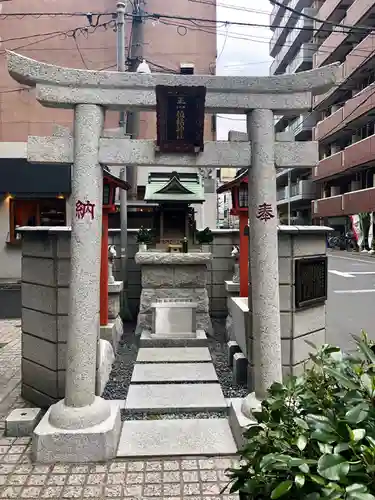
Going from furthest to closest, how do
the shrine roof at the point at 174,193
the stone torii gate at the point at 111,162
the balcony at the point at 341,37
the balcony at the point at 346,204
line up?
the balcony at the point at 346,204 → the balcony at the point at 341,37 → the shrine roof at the point at 174,193 → the stone torii gate at the point at 111,162

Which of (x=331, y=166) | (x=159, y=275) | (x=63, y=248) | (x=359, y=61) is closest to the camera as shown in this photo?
(x=63, y=248)

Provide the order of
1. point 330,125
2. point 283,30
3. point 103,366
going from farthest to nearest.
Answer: point 283,30
point 330,125
point 103,366

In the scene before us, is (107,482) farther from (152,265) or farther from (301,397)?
(152,265)

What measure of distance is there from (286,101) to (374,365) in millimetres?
3205

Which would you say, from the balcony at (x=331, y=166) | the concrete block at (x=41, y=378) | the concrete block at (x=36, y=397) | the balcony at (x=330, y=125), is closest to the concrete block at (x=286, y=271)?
the concrete block at (x=41, y=378)

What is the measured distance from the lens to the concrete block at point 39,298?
207 inches

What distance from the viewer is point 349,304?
511 inches

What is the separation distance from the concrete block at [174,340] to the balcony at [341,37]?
25331mm

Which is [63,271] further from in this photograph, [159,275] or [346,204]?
[346,204]

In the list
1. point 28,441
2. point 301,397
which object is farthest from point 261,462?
point 28,441

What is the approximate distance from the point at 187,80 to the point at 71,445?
3.93 metres

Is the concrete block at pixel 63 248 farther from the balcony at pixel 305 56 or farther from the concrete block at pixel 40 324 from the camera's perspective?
the balcony at pixel 305 56

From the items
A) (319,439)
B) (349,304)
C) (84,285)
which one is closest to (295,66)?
(349,304)

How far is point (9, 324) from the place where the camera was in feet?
34.1
